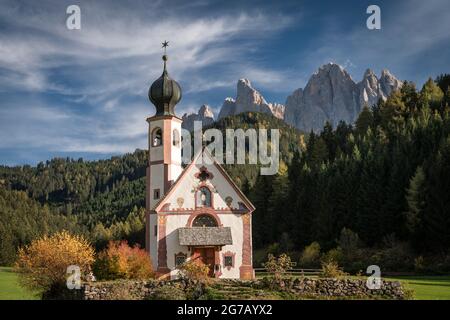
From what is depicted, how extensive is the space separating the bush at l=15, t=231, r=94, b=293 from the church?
967 centimetres

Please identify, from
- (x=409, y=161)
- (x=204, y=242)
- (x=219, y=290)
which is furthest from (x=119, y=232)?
(x=219, y=290)

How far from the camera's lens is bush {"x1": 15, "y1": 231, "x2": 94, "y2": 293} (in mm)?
28812

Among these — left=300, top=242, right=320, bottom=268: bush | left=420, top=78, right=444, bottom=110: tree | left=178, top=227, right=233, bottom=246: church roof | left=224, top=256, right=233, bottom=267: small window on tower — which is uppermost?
left=420, top=78, right=444, bottom=110: tree

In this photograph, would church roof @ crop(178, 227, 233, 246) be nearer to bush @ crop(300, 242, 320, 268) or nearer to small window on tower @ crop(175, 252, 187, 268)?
small window on tower @ crop(175, 252, 187, 268)

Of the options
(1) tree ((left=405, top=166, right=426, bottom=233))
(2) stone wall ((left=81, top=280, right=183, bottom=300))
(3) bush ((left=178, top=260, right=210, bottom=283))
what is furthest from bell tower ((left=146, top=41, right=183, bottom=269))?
(1) tree ((left=405, top=166, right=426, bottom=233))

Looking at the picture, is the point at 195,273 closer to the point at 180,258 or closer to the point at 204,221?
the point at 180,258

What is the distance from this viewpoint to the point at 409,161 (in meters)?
57.8

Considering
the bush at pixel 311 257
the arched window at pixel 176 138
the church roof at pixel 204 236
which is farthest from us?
the bush at pixel 311 257

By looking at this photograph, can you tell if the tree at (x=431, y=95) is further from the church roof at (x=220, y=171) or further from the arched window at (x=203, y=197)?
the arched window at (x=203, y=197)

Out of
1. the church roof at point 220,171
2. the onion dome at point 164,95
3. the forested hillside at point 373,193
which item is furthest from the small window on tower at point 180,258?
the forested hillside at point 373,193

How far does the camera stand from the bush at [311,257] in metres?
56.2

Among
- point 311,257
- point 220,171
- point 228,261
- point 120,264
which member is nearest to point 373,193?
point 311,257

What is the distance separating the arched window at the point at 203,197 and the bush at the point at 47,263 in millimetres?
11732
